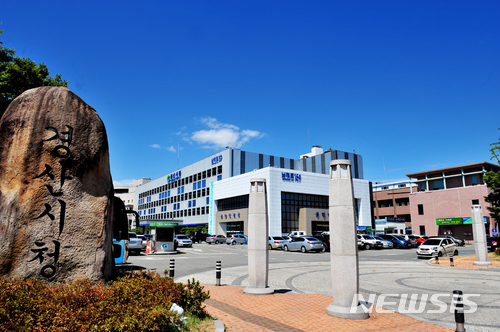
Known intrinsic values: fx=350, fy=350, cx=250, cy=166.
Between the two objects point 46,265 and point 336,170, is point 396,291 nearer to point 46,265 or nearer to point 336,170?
point 336,170

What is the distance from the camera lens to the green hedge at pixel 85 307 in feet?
16.2

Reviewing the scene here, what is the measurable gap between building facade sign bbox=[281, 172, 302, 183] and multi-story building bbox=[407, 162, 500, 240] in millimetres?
22844

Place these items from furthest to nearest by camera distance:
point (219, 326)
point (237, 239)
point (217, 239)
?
point (217, 239) < point (237, 239) < point (219, 326)

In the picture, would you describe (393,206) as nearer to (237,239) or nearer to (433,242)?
(237,239)

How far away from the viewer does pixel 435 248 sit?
87.9 feet

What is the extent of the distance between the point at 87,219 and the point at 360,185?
202ft

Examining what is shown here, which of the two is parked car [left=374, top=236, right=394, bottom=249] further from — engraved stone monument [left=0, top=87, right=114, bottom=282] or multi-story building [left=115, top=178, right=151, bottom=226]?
multi-story building [left=115, top=178, right=151, bottom=226]

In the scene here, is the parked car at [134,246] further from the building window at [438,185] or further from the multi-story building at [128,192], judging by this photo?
the multi-story building at [128,192]

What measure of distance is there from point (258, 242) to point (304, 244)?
24058 mm

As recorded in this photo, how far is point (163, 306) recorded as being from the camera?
638 centimetres

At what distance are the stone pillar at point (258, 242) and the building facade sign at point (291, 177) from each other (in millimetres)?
43138

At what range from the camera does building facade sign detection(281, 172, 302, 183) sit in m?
55.1

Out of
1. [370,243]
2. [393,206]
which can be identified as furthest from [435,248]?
[393,206]

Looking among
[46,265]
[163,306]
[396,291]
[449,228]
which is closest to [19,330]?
[163,306]
